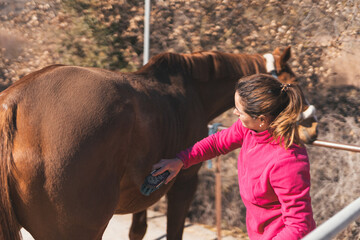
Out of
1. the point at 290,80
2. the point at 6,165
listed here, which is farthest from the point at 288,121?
the point at 290,80

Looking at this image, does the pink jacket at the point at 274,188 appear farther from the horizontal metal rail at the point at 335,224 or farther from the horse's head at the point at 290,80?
the horse's head at the point at 290,80

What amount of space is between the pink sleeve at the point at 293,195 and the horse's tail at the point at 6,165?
133 centimetres

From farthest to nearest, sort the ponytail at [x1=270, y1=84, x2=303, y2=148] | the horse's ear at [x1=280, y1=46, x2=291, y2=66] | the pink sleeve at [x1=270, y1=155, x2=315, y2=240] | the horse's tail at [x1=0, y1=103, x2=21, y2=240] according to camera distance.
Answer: the horse's ear at [x1=280, y1=46, x2=291, y2=66] < the horse's tail at [x1=0, y1=103, x2=21, y2=240] < the ponytail at [x1=270, y1=84, x2=303, y2=148] < the pink sleeve at [x1=270, y1=155, x2=315, y2=240]

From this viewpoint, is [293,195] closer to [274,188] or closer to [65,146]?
[274,188]

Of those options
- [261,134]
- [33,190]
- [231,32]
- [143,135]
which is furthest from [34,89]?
[231,32]

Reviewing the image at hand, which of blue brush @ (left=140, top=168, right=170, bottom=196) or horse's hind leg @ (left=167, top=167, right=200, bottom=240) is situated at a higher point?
blue brush @ (left=140, top=168, right=170, bottom=196)

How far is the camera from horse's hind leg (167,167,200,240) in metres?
2.86

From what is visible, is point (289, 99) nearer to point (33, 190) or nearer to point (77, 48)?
point (33, 190)

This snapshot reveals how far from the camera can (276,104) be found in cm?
139

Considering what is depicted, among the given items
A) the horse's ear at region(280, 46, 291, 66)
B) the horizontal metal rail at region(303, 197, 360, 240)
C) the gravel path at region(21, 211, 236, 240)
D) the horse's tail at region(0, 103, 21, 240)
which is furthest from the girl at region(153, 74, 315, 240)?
the gravel path at region(21, 211, 236, 240)

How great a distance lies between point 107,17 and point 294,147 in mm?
5194

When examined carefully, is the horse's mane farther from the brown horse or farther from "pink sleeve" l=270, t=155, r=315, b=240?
"pink sleeve" l=270, t=155, r=315, b=240

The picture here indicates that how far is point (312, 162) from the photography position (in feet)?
13.7

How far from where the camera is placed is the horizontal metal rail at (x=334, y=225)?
88 centimetres
